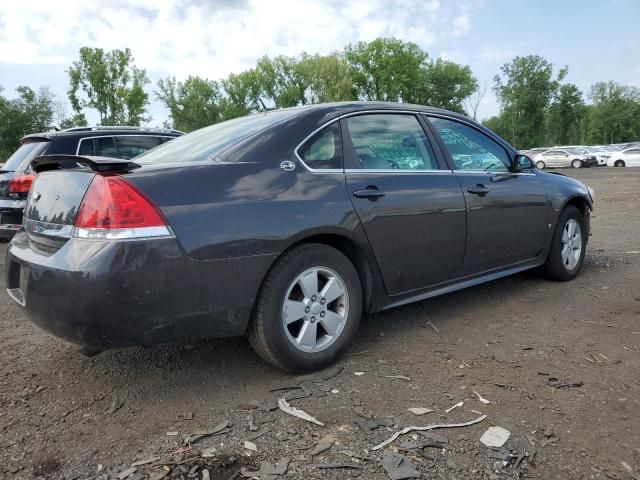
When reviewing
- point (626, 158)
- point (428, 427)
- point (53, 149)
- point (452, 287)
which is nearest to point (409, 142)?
point (452, 287)

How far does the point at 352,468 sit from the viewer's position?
212 centimetres

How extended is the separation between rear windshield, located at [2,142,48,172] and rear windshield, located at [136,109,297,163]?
4.03 meters

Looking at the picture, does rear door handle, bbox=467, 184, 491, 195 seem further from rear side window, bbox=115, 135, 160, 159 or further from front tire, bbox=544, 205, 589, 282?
rear side window, bbox=115, 135, 160, 159

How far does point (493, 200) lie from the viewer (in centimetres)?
399

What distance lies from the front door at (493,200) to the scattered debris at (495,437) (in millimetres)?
1636

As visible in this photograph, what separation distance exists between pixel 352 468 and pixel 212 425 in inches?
28.6

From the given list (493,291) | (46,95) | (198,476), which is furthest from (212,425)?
(46,95)

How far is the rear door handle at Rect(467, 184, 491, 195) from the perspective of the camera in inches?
151

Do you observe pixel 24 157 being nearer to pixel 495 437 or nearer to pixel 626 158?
pixel 495 437

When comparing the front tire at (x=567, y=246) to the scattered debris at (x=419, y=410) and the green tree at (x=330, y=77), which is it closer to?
the scattered debris at (x=419, y=410)

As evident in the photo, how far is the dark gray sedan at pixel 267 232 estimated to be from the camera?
2.44 metres

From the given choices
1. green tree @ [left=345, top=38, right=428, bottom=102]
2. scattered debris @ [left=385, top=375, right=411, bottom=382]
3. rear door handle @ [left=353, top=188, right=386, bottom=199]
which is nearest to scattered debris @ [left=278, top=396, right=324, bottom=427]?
scattered debris @ [left=385, top=375, right=411, bottom=382]

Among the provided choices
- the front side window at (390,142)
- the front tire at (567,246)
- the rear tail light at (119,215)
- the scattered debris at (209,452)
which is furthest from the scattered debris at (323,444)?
the front tire at (567,246)

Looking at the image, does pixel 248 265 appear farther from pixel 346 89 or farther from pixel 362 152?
pixel 346 89
